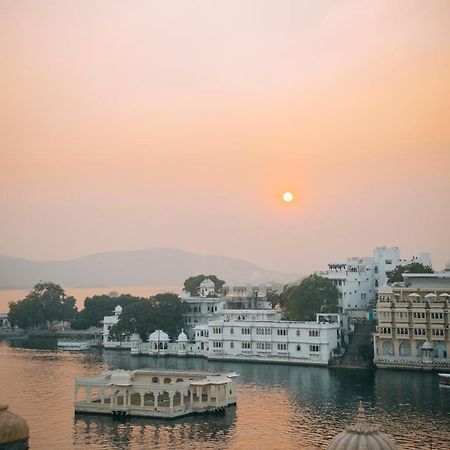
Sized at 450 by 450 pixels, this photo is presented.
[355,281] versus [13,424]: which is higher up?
[355,281]

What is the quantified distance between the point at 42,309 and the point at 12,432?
79.3 meters

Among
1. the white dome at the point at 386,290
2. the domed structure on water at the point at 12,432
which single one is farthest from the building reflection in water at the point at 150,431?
the white dome at the point at 386,290

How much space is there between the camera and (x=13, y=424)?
4050 cm

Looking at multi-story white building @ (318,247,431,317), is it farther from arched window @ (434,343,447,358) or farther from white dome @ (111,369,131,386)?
white dome @ (111,369,131,386)

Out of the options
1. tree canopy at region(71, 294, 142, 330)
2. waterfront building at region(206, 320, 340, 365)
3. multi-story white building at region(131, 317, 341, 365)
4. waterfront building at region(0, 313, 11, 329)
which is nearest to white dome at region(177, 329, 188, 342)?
multi-story white building at region(131, 317, 341, 365)

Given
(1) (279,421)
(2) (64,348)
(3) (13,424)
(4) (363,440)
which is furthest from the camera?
(2) (64,348)

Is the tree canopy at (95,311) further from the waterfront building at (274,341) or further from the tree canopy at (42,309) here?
the waterfront building at (274,341)

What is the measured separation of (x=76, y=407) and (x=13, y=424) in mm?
10309

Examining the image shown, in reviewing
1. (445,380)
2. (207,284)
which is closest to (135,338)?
(207,284)

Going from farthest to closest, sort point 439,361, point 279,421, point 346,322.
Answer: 1. point 346,322
2. point 439,361
3. point 279,421

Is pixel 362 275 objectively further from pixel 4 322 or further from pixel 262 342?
pixel 4 322

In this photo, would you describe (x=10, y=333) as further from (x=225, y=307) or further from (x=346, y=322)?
(x=346, y=322)

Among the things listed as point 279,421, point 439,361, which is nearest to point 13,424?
point 279,421

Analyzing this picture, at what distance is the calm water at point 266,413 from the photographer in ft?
138
